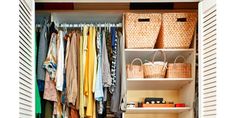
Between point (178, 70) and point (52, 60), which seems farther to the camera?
point (178, 70)

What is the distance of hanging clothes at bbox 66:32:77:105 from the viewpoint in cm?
275

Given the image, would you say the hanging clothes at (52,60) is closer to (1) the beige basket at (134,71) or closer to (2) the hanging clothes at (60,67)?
(2) the hanging clothes at (60,67)

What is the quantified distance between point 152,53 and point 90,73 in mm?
552

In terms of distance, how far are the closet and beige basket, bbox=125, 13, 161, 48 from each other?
0.22 feet

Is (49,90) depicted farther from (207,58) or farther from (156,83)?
(207,58)

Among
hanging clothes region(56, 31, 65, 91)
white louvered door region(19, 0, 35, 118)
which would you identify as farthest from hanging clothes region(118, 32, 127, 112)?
white louvered door region(19, 0, 35, 118)

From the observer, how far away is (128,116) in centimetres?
336

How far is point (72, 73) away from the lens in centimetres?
280

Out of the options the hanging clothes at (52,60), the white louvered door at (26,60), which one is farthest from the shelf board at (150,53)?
the white louvered door at (26,60)

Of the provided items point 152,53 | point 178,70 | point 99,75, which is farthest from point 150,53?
point 99,75

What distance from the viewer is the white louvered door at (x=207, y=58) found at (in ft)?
7.24

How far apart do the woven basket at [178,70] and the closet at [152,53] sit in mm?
42

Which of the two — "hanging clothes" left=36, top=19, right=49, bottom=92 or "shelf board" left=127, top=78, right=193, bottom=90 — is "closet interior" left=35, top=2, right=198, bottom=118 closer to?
"shelf board" left=127, top=78, right=193, bottom=90

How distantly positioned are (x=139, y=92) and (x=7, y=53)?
1699mm
